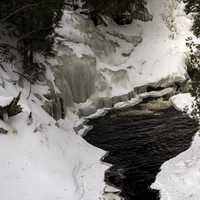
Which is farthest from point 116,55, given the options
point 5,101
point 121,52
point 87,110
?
point 5,101

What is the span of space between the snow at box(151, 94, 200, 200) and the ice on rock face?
6401 millimetres

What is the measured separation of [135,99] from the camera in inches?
828

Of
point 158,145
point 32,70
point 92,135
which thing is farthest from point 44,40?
point 158,145

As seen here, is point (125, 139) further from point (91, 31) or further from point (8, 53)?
point (91, 31)

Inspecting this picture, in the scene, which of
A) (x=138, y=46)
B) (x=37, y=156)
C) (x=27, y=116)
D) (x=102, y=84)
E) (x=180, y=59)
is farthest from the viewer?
(x=138, y=46)

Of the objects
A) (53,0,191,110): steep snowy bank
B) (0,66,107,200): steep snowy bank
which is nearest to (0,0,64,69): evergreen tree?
(0,66,107,200): steep snowy bank

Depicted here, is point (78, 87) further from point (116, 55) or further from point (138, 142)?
point (138, 142)

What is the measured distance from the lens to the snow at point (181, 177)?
10.8m

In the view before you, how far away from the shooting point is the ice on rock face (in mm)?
18562

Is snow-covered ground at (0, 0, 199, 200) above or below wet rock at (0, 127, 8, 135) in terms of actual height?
below

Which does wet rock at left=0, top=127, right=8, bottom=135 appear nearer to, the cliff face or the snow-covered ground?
the snow-covered ground

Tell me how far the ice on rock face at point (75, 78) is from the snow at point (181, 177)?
21.0ft

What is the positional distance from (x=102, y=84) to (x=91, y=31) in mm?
3730

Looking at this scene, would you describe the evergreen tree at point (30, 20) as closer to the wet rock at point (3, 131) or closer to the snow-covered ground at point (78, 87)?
the snow-covered ground at point (78, 87)
